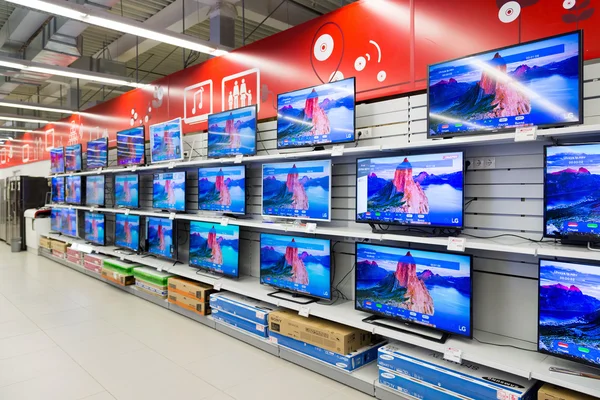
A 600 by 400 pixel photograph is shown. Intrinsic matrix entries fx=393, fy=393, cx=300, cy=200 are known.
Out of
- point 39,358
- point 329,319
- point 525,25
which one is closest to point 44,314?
point 39,358

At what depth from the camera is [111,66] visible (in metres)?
7.65

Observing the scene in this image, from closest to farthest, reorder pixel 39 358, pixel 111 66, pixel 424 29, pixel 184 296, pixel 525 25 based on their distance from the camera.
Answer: pixel 525 25, pixel 424 29, pixel 39 358, pixel 184 296, pixel 111 66

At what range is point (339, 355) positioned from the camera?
2914 millimetres

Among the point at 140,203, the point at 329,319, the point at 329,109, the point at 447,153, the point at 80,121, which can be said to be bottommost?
the point at 329,319

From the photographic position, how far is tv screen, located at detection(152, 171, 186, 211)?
16.6 feet

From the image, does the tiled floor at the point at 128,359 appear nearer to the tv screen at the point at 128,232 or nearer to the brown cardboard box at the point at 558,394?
the tv screen at the point at 128,232

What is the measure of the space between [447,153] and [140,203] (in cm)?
536

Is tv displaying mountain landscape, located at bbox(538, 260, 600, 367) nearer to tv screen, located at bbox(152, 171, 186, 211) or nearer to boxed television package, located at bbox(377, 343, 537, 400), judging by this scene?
boxed television package, located at bbox(377, 343, 537, 400)

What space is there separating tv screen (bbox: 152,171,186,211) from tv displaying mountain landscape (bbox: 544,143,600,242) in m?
4.05

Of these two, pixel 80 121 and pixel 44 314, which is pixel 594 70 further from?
pixel 80 121

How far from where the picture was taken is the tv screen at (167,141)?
5.10m

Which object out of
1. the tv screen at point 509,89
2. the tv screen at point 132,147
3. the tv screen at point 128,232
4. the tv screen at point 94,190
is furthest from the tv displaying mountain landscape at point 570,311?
the tv screen at point 94,190

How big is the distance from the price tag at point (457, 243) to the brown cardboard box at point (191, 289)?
2798 millimetres

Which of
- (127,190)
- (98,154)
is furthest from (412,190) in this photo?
(98,154)
